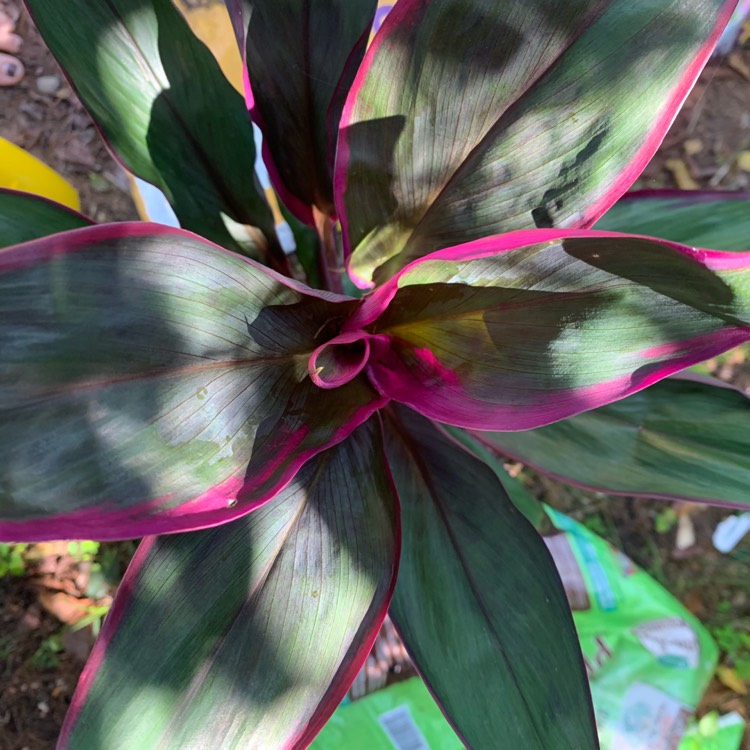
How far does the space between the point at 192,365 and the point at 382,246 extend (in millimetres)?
280

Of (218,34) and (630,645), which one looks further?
(630,645)

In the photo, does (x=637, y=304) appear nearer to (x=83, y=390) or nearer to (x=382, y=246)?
(x=382, y=246)

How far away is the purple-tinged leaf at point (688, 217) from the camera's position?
30.5 inches

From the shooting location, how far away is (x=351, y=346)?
0.60 metres

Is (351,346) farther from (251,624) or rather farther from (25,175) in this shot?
(25,175)

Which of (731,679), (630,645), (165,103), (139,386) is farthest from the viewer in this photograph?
(731,679)

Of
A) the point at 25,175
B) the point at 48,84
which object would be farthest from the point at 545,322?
the point at 48,84

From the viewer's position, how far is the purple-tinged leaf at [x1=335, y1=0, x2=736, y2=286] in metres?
0.53

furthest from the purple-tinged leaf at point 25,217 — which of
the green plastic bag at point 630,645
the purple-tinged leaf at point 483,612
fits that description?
the green plastic bag at point 630,645

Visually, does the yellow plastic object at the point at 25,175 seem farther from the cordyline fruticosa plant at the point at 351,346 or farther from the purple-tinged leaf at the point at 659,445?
the purple-tinged leaf at the point at 659,445

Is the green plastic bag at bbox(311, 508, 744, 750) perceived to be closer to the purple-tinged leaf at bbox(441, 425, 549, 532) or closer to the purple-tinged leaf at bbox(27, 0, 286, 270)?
the purple-tinged leaf at bbox(441, 425, 549, 532)

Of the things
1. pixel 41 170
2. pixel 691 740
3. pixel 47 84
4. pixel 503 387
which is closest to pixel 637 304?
pixel 503 387

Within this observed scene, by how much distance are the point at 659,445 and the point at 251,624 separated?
20.8 inches

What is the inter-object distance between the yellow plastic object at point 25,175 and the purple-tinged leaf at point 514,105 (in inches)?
22.7
